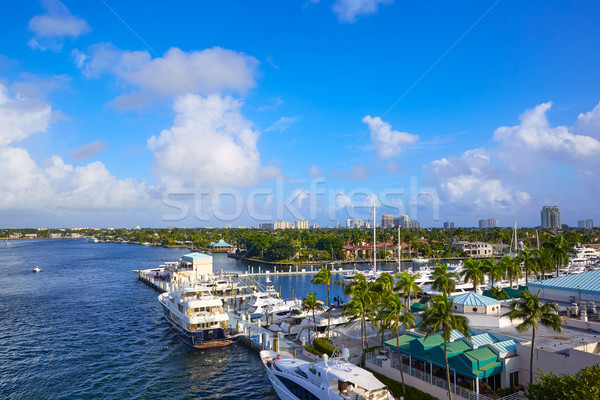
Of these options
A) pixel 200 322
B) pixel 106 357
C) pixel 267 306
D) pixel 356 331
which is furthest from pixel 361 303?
pixel 106 357

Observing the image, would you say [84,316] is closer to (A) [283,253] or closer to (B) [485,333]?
(B) [485,333]

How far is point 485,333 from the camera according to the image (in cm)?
3123

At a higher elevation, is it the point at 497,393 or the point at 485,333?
the point at 485,333

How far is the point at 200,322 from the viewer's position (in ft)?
162

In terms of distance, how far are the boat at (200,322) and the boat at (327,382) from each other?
16.3m

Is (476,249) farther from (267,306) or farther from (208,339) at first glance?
(208,339)

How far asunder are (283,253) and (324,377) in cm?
12493

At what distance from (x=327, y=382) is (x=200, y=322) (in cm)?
2632

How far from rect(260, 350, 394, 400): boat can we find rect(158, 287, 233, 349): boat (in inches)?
643

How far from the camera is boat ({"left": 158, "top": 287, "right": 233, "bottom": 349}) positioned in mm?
48500

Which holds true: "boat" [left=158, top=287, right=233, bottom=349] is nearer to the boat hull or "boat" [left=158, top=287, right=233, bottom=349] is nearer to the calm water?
the boat hull

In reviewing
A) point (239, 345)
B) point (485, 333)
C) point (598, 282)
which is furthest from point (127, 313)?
point (598, 282)

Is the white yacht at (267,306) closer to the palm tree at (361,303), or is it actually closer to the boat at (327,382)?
the palm tree at (361,303)

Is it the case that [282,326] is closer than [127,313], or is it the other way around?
[282,326]
